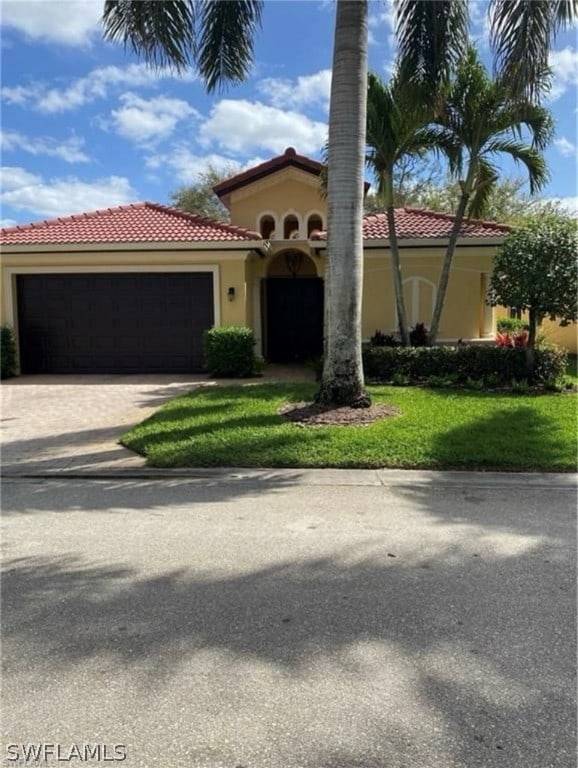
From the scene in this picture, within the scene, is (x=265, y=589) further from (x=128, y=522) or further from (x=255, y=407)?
(x=255, y=407)

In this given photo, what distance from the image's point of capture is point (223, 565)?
4070 millimetres

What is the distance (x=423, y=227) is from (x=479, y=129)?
3665 millimetres

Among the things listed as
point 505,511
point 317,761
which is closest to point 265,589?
point 317,761

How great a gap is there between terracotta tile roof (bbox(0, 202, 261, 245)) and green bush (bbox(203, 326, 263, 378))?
245cm

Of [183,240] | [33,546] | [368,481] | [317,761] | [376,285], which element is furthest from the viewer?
[376,285]

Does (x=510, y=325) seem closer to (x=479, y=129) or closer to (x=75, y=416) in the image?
(x=479, y=129)

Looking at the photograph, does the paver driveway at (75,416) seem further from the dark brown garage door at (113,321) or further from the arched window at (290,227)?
the arched window at (290,227)

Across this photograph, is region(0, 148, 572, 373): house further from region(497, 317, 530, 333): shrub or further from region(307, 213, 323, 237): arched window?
region(497, 317, 530, 333): shrub

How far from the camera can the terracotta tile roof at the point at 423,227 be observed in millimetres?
14961

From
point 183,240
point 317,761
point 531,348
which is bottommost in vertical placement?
point 317,761

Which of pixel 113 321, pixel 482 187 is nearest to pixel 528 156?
pixel 482 187

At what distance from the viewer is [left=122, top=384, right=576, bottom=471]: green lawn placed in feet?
21.8

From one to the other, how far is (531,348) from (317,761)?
1021cm

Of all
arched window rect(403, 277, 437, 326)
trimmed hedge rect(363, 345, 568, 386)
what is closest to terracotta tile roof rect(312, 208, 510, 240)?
arched window rect(403, 277, 437, 326)
